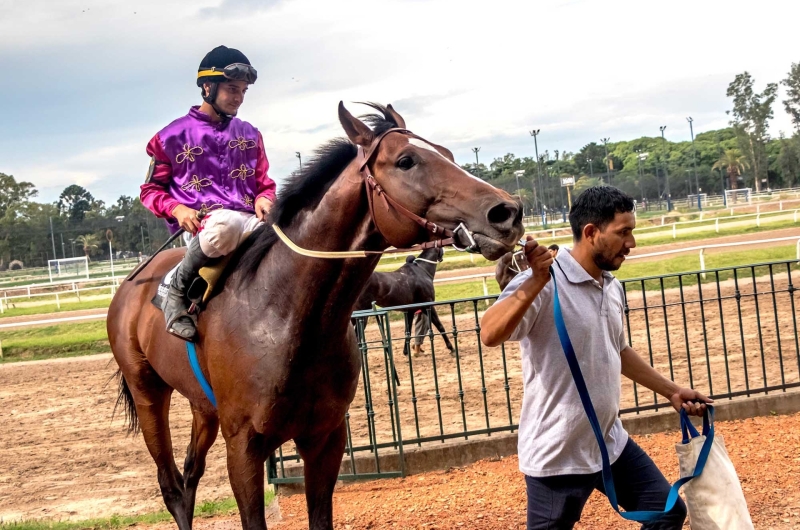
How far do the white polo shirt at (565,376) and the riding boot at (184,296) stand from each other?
168cm

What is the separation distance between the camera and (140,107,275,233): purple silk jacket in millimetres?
3996

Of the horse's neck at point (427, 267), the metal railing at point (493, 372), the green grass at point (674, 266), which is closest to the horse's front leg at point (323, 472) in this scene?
the metal railing at point (493, 372)

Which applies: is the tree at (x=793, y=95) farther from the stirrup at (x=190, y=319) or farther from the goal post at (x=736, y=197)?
the stirrup at (x=190, y=319)

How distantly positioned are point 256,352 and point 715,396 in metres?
5.44

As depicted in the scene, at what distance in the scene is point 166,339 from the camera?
4.09m

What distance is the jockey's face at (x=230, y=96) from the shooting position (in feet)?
12.8

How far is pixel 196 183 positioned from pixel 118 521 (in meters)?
3.30

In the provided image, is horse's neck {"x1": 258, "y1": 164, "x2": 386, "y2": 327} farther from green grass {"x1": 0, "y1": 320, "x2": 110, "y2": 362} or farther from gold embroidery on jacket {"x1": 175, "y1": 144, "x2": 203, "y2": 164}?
green grass {"x1": 0, "y1": 320, "x2": 110, "y2": 362}

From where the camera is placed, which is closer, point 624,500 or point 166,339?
point 624,500

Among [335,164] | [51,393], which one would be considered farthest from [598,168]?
[335,164]

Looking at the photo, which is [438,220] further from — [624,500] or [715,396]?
[715,396]

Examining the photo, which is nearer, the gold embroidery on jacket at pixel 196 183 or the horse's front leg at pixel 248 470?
the horse's front leg at pixel 248 470

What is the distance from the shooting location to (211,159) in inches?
160

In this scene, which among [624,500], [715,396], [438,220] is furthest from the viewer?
[715,396]
